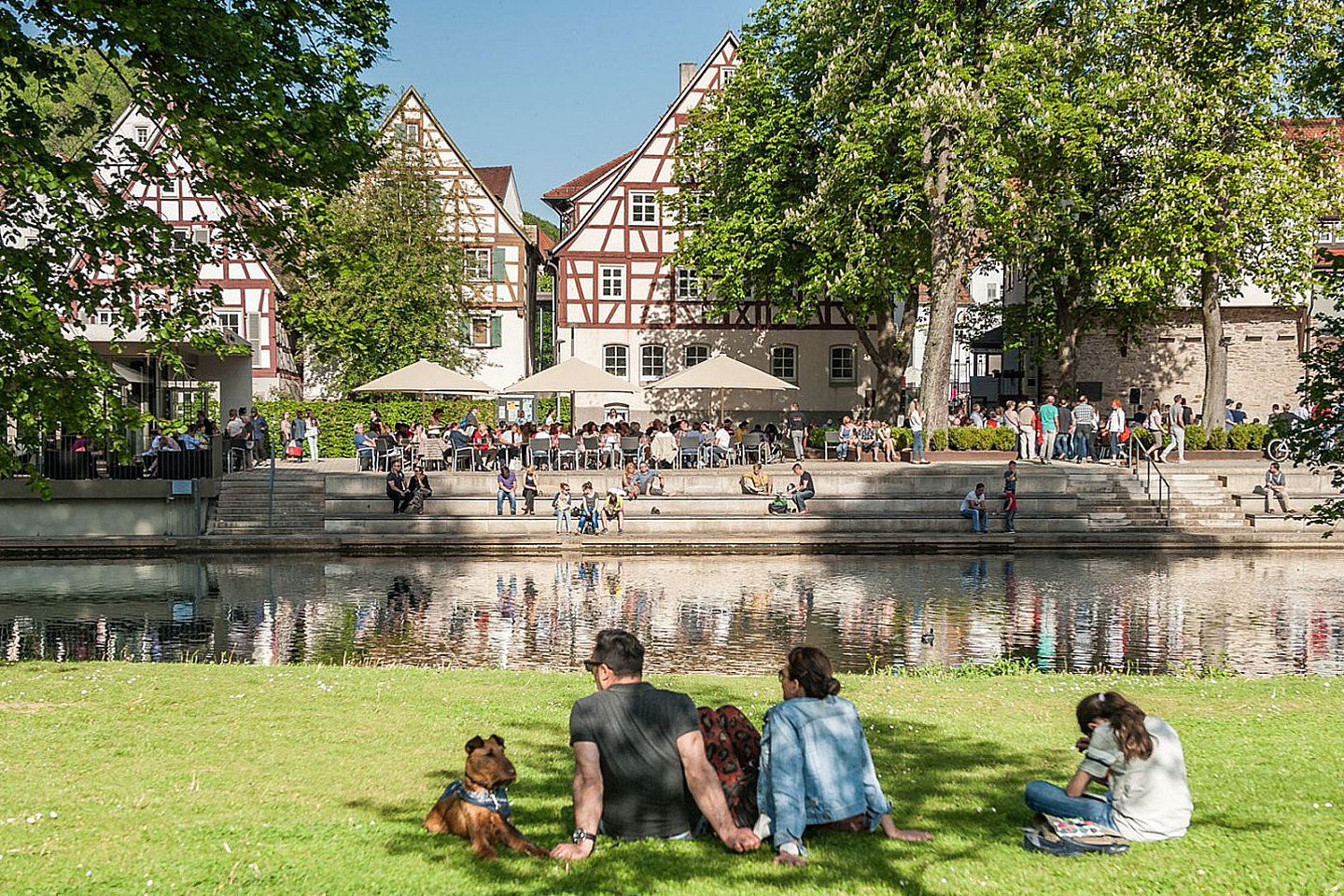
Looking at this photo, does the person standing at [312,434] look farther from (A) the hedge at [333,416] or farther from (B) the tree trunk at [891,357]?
(B) the tree trunk at [891,357]

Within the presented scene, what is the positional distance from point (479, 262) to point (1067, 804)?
52.0 metres

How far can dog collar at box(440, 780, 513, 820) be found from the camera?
6.34 meters

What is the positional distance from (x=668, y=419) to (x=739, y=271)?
32.0ft

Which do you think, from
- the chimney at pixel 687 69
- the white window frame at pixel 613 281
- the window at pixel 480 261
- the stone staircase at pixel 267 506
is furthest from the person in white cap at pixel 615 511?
the chimney at pixel 687 69

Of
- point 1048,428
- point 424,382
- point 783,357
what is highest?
point 783,357

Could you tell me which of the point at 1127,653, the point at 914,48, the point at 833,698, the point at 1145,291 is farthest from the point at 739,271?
the point at 833,698

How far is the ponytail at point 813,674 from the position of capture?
21.4 ft

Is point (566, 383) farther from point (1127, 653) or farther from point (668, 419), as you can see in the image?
point (1127, 653)

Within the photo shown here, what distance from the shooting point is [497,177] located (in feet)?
233

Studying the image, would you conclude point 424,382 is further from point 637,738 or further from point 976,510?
point 637,738

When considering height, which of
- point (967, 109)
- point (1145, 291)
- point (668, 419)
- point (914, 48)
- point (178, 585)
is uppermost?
point (914, 48)

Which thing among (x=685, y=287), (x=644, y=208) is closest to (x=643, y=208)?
(x=644, y=208)

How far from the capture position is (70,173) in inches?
455

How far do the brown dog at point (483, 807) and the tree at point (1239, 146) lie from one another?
107 ft
